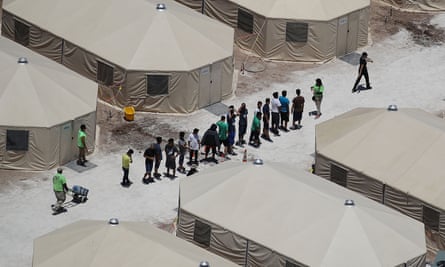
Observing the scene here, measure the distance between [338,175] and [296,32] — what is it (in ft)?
36.0

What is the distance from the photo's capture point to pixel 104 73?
60969 millimetres

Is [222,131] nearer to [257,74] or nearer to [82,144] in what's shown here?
[82,144]

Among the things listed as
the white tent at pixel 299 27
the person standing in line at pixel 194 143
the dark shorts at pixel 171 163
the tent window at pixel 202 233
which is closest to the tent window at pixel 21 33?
the white tent at pixel 299 27

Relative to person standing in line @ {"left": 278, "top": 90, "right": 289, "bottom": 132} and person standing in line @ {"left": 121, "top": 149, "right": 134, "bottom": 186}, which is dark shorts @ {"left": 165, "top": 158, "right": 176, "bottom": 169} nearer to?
person standing in line @ {"left": 121, "top": 149, "right": 134, "bottom": 186}

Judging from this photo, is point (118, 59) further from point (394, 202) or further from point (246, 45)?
point (394, 202)

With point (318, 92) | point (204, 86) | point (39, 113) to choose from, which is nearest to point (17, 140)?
point (39, 113)

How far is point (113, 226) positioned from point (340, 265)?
658cm

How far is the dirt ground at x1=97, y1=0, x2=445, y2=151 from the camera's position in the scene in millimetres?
59094

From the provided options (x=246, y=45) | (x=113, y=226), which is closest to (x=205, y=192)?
(x=113, y=226)

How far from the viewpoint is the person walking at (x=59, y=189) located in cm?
5328

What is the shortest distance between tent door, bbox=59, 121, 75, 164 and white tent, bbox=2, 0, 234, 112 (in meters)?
4.33

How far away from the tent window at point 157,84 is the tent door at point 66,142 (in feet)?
15.3

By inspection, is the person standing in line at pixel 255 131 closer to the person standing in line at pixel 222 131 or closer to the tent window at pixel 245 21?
the person standing in line at pixel 222 131

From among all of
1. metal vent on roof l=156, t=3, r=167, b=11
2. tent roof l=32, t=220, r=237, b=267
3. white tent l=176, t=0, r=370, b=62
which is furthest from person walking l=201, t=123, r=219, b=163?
white tent l=176, t=0, r=370, b=62
